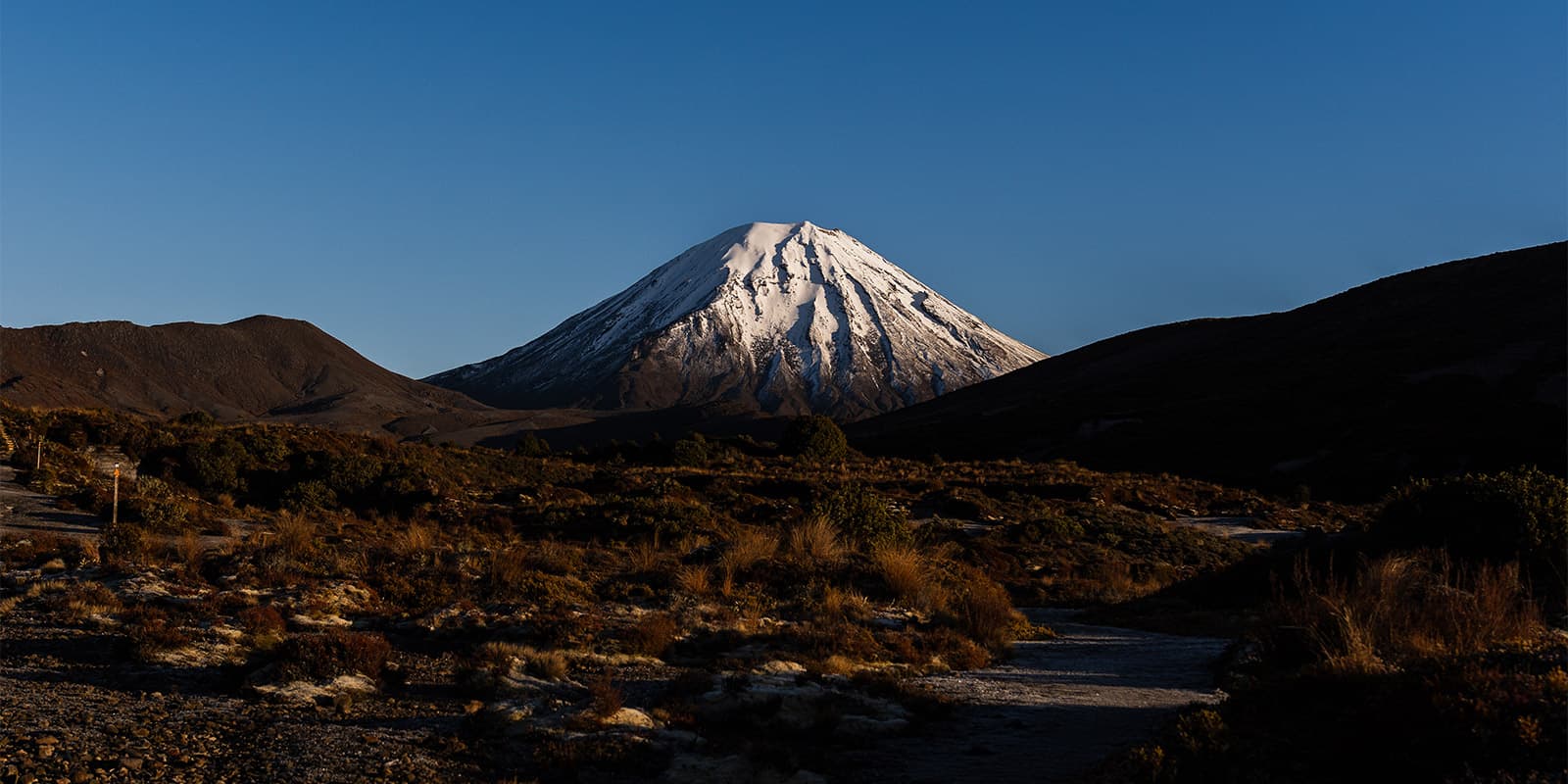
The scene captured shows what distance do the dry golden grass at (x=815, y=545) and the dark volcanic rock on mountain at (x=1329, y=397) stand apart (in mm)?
34767

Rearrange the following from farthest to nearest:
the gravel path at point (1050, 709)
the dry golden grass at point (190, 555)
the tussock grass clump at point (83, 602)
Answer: the dry golden grass at point (190, 555) < the tussock grass clump at point (83, 602) < the gravel path at point (1050, 709)

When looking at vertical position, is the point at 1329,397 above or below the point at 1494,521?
above

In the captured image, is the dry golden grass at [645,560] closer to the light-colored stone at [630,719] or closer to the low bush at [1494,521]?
the light-colored stone at [630,719]

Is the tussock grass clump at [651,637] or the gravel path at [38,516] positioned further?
the gravel path at [38,516]

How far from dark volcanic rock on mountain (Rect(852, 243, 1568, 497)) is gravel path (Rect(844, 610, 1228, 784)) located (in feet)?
124

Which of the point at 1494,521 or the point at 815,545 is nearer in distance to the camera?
the point at 1494,521

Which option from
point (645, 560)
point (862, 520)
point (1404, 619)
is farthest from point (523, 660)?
point (862, 520)

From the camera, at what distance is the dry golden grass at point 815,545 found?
687 inches

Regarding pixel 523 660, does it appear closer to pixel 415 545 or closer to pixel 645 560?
pixel 645 560

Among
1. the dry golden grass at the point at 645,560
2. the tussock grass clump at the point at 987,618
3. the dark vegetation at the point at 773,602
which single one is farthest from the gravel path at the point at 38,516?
the tussock grass clump at the point at 987,618

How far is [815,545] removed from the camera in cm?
1788

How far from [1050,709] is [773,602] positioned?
215 inches

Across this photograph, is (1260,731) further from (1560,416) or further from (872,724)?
(1560,416)

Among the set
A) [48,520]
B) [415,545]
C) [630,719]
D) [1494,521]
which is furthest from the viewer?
[48,520]
